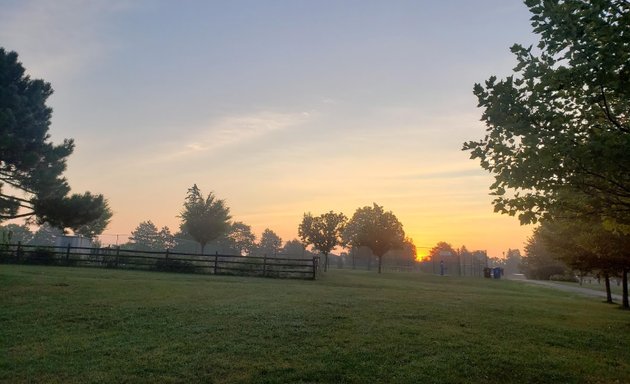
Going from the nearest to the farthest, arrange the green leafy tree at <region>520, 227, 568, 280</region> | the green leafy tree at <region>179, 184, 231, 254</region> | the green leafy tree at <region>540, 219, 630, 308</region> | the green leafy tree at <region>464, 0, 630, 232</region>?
1. the green leafy tree at <region>464, 0, 630, 232</region>
2. the green leafy tree at <region>540, 219, 630, 308</region>
3. the green leafy tree at <region>179, 184, 231, 254</region>
4. the green leafy tree at <region>520, 227, 568, 280</region>

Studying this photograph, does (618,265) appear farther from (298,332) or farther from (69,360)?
(69,360)

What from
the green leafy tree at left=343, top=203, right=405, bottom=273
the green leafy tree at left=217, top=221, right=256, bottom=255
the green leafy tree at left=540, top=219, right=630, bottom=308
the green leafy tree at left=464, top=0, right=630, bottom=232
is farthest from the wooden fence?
the green leafy tree at left=217, top=221, right=256, bottom=255

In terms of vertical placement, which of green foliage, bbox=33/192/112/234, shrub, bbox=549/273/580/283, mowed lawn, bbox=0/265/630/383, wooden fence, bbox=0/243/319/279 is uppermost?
green foliage, bbox=33/192/112/234

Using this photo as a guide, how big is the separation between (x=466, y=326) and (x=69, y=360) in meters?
9.31

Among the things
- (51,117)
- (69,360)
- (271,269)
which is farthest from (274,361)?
(51,117)

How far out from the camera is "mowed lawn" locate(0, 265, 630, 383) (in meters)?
6.70

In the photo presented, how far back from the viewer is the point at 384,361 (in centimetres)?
737

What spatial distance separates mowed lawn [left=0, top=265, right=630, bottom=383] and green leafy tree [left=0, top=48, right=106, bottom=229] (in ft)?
28.9

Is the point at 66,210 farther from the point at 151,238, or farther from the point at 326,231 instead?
the point at 151,238

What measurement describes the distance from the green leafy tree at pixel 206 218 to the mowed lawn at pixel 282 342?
33898 mm

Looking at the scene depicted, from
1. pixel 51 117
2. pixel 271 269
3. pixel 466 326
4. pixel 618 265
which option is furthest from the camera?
pixel 271 269

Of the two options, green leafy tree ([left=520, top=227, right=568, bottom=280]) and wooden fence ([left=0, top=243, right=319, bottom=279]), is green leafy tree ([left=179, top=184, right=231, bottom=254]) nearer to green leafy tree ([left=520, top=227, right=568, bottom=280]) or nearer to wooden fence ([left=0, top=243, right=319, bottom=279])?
wooden fence ([left=0, top=243, right=319, bottom=279])

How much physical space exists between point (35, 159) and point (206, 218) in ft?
90.2

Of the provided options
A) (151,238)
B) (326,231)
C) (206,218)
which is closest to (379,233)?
(326,231)
